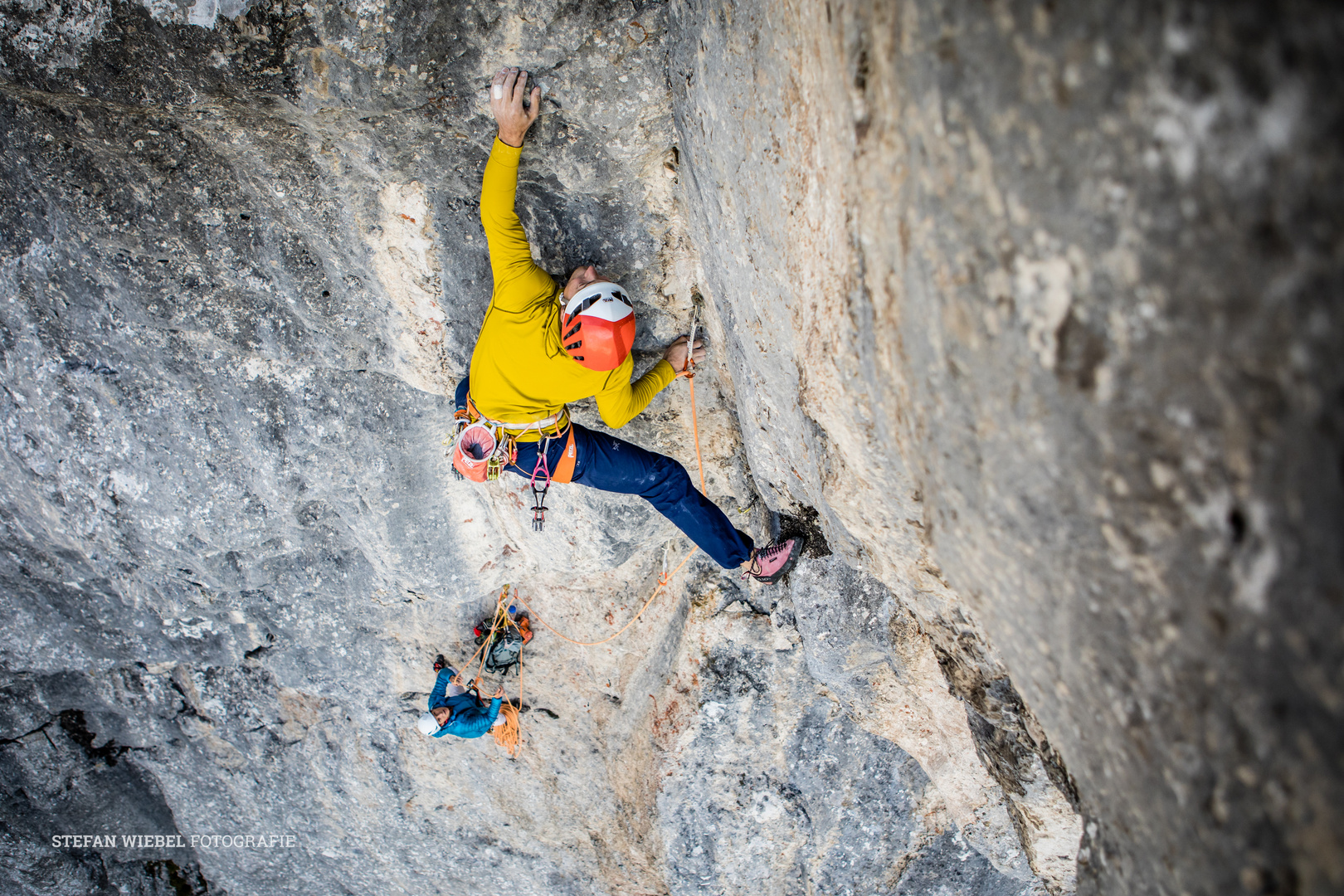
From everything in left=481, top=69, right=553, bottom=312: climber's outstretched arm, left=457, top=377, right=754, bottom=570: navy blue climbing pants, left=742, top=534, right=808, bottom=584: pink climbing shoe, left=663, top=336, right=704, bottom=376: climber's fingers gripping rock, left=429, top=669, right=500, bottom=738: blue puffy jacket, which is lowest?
left=429, top=669, right=500, bottom=738: blue puffy jacket

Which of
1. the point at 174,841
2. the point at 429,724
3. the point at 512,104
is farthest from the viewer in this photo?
the point at 174,841

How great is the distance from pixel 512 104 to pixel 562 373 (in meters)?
1.41

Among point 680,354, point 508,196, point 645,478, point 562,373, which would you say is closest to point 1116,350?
point 508,196

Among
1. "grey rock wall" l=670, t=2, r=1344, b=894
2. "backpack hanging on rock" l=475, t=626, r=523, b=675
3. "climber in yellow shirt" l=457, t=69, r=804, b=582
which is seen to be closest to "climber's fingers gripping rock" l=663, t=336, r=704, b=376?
"climber in yellow shirt" l=457, t=69, r=804, b=582

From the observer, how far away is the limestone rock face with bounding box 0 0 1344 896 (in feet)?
3.99

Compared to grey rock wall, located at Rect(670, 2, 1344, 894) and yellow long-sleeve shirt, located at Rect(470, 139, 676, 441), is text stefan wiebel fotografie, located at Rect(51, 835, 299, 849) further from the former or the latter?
grey rock wall, located at Rect(670, 2, 1344, 894)

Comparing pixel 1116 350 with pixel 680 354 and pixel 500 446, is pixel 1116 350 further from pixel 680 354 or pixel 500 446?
pixel 500 446

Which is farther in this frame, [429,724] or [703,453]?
[429,724]

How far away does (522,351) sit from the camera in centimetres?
387

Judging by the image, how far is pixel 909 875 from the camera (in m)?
5.26

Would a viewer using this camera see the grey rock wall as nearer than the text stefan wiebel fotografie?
Yes

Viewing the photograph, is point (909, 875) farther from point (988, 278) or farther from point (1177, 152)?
point (1177, 152)

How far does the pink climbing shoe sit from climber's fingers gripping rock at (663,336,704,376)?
135 centimetres

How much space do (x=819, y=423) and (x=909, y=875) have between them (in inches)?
167
